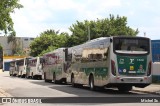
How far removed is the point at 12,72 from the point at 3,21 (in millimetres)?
47371

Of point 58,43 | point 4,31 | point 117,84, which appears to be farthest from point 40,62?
point 58,43

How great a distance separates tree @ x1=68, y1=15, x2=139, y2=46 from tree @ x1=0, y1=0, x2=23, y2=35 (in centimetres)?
4528

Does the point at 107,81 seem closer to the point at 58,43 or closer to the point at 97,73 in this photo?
the point at 97,73

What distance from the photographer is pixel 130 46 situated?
917 inches

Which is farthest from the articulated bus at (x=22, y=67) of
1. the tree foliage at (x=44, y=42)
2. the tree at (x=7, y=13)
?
the tree foliage at (x=44, y=42)

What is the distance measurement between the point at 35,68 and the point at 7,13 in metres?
27.2

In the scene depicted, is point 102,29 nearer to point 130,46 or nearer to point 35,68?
point 35,68

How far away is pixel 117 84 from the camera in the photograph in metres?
23.6

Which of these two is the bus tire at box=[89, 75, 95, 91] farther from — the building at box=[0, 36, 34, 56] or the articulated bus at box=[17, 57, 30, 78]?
the building at box=[0, 36, 34, 56]

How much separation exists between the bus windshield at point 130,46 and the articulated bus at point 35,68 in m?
25.9

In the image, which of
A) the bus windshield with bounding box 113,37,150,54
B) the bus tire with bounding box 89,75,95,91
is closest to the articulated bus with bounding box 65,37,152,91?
the bus windshield with bounding box 113,37,150,54

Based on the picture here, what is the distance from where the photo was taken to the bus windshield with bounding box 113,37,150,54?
2317 centimetres

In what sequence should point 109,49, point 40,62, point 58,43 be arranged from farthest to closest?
point 58,43
point 40,62
point 109,49

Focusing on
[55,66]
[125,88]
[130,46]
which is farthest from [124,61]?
[55,66]
